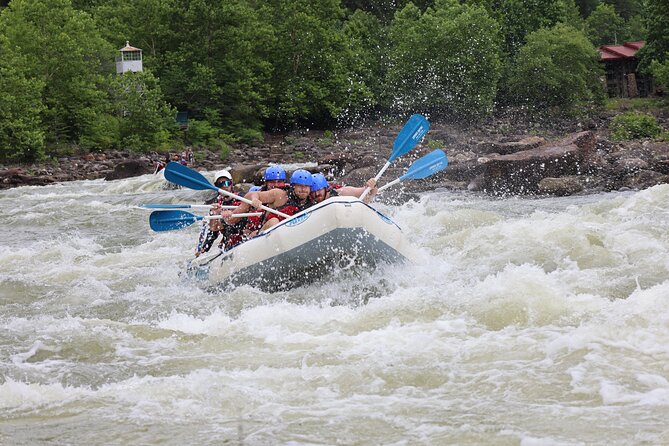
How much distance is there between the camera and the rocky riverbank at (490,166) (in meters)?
16.9

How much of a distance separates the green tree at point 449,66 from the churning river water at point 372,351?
2826cm

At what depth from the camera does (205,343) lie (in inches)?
271

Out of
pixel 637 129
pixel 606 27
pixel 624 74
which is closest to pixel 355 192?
pixel 637 129

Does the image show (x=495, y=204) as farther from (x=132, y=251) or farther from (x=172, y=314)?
(x=172, y=314)

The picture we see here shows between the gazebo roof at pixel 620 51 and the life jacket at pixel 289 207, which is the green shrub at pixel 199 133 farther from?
the life jacket at pixel 289 207

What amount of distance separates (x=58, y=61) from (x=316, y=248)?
93.0 ft

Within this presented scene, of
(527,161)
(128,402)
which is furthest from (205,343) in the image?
(527,161)

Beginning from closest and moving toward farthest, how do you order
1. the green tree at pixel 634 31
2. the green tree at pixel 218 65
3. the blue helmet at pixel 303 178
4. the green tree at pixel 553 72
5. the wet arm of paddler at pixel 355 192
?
the blue helmet at pixel 303 178
the wet arm of paddler at pixel 355 192
the green tree at pixel 218 65
the green tree at pixel 553 72
the green tree at pixel 634 31

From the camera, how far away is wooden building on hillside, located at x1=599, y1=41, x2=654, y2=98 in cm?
4947

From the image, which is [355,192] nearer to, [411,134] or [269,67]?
[411,134]

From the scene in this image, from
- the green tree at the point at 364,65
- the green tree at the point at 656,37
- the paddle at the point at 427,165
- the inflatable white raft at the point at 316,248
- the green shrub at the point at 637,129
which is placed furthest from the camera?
the green tree at the point at 364,65

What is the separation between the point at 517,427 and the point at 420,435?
0.52 meters

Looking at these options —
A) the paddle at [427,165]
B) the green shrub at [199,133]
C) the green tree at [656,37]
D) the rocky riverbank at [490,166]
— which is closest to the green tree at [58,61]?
the rocky riverbank at [490,166]

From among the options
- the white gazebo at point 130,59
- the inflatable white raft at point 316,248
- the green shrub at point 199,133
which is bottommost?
the inflatable white raft at point 316,248
